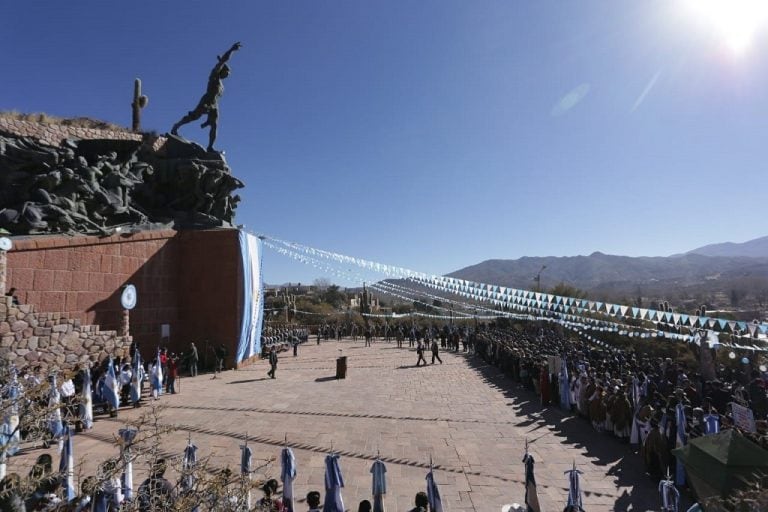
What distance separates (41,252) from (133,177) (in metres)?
5.73

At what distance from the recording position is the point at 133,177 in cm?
1833

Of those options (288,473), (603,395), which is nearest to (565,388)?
(603,395)

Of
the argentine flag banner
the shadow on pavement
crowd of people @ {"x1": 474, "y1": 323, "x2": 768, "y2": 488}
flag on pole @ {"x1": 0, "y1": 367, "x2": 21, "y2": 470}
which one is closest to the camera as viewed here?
flag on pole @ {"x1": 0, "y1": 367, "x2": 21, "y2": 470}

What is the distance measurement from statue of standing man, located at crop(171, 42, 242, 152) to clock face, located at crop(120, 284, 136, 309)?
8.27m

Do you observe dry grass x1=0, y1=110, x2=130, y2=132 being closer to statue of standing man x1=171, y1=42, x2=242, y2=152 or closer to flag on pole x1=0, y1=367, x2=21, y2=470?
statue of standing man x1=171, y1=42, x2=242, y2=152

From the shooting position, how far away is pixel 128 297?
1543 centimetres

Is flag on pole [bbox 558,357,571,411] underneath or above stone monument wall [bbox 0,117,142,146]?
underneath

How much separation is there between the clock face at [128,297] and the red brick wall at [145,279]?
1.95ft

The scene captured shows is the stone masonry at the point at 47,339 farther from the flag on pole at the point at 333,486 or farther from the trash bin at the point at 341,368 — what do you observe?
the flag on pole at the point at 333,486

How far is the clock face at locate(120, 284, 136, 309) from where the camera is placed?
15.2 m

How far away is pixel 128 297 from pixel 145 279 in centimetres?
180

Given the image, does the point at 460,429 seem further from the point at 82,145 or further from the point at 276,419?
the point at 82,145

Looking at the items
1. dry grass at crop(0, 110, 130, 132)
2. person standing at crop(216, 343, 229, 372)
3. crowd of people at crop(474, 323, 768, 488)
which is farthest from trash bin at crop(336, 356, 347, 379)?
dry grass at crop(0, 110, 130, 132)

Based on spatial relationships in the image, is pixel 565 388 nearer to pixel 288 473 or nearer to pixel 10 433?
pixel 288 473
